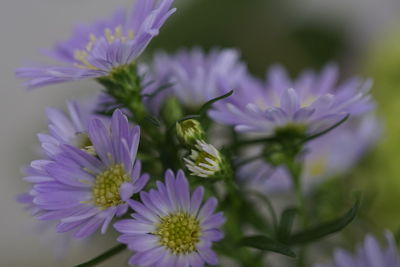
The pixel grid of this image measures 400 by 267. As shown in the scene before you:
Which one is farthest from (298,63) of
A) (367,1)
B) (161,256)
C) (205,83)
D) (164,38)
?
(161,256)

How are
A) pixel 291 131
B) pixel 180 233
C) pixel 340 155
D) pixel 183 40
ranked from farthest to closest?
pixel 183 40 < pixel 340 155 < pixel 291 131 < pixel 180 233

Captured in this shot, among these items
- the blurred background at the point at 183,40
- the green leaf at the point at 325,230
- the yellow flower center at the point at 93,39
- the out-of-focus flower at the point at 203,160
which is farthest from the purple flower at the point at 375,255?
the blurred background at the point at 183,40

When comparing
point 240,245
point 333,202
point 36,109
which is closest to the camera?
point 240,245

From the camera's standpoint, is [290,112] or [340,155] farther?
[340,155]

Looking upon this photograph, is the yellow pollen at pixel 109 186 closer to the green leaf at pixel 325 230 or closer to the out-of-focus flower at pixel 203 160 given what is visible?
the out-of-focus flower at pixel 203 160

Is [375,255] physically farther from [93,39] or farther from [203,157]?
[93,39]

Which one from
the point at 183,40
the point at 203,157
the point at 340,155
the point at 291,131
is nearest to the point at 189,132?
the point at 203,157

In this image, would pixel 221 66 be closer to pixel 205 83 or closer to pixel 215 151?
pixel 205 83
